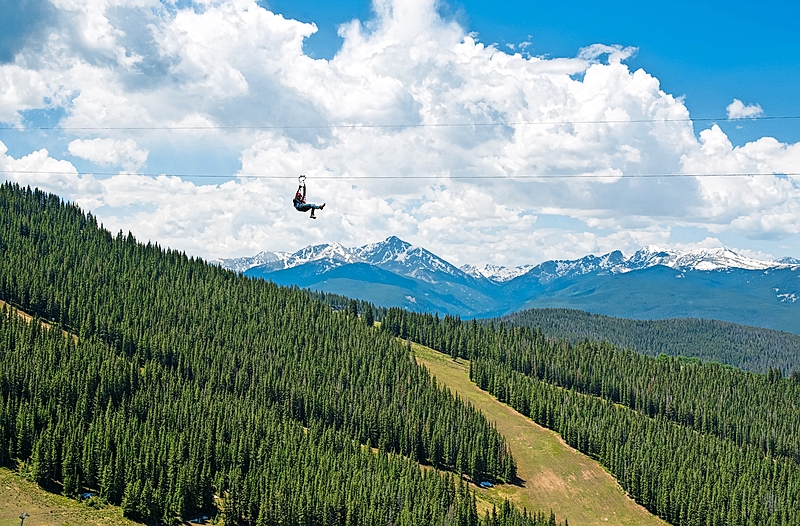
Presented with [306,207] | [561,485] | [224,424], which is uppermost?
[306,207]

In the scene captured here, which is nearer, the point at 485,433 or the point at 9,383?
the point at 9,383

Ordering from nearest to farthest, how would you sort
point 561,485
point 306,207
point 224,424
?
point 306,207 < point 224,424 < point 561,485

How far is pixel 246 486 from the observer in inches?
4409

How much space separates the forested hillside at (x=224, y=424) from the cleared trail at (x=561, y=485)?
331 inches

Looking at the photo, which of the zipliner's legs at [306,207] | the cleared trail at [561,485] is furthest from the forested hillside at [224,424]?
the zipliner's legs at [306,207]

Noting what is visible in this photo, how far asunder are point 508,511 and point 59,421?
80.4m

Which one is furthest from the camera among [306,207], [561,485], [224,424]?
[561,485]

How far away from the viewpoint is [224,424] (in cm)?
13562

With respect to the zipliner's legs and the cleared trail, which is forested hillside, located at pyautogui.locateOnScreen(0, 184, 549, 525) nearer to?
the cleared trail

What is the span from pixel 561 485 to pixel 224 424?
7902 cm

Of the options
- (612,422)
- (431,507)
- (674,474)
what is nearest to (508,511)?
(431,507)

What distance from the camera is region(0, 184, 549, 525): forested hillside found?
110250mm

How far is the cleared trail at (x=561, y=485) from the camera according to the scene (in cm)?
14650

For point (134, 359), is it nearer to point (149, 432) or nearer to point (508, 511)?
point (149, 432)
